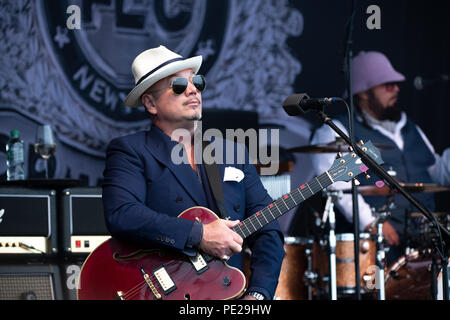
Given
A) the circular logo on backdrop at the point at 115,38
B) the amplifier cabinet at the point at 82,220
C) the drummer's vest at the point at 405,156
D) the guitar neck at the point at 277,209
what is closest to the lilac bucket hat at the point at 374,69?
the drummer's vest at the point at 405,156

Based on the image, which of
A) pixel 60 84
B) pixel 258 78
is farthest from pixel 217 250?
pixel 258 78

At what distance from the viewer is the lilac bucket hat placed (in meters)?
8.10

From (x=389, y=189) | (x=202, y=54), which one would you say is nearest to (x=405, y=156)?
(x=389, y=189)

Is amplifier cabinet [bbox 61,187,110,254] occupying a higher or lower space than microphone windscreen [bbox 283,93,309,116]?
lower

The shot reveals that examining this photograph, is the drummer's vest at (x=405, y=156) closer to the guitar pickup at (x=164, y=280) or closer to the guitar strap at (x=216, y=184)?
the guitar strap at (x=216, y=184)

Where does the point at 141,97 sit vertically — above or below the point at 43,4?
below

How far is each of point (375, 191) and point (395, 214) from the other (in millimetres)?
725

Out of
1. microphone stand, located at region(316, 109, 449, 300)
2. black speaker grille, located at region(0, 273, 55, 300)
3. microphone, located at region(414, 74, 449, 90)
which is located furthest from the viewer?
microphone, located at region(414, 74, 449, 90)

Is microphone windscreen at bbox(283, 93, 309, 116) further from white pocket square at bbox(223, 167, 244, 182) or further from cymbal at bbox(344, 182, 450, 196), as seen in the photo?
cymbal at bbox(344, 182, 450, 196)

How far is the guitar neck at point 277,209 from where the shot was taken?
399 cm

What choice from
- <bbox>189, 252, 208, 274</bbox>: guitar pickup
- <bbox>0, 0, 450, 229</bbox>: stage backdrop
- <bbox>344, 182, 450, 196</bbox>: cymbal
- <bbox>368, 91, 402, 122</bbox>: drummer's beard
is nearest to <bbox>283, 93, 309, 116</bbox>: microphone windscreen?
<bbox>189, 252, 208, 274</bbox>: guitar pickup

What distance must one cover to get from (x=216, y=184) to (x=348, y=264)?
3.46 metres

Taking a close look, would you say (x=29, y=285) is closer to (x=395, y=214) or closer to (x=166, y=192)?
(x=166, y=192)

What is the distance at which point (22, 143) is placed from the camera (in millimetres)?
6379
